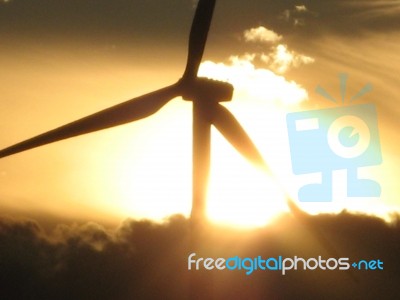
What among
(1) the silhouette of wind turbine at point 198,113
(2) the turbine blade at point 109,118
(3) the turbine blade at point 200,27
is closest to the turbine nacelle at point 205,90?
(1) the silhouette of wind turbine at point 198,113

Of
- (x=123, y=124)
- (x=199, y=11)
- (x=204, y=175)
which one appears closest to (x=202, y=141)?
(x=204, y=175)

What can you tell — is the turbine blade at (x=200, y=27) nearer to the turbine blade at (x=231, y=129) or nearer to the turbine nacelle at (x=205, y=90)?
the turbine nacelle at (x=205, y=90)

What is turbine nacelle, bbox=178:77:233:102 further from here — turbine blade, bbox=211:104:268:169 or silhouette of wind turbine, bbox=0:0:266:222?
turbine blade, bbox=211:104:268:169

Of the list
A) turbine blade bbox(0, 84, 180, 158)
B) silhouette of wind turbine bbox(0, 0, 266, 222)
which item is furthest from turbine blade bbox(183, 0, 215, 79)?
turbine blade bbox(0, 84, 180, 158)

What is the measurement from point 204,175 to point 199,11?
7235 mm

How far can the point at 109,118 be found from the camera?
3178cm

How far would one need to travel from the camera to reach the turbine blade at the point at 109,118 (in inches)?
1182

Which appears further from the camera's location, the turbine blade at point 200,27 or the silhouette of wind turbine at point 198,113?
the turbine blade at point 200,27

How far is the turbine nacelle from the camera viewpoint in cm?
3247

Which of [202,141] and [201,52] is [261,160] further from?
[201,52]

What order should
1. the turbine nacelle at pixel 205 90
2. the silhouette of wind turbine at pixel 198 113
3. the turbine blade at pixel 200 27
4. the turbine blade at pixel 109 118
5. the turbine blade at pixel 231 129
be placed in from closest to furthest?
1. the turbine blade at pixel 109 118
2. the silhouette of wind turbine at pixel 198 113
3. the turbine blade at pixel 200 27
4. the turbine blade at pixel 231 129
5. the turbine nacelle at pixel 205 90

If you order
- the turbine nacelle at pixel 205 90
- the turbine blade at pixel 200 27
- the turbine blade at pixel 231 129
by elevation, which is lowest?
the turbine blade at pixel 231 129

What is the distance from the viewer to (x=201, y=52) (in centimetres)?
3178

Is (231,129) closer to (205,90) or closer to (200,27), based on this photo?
(205,90)
